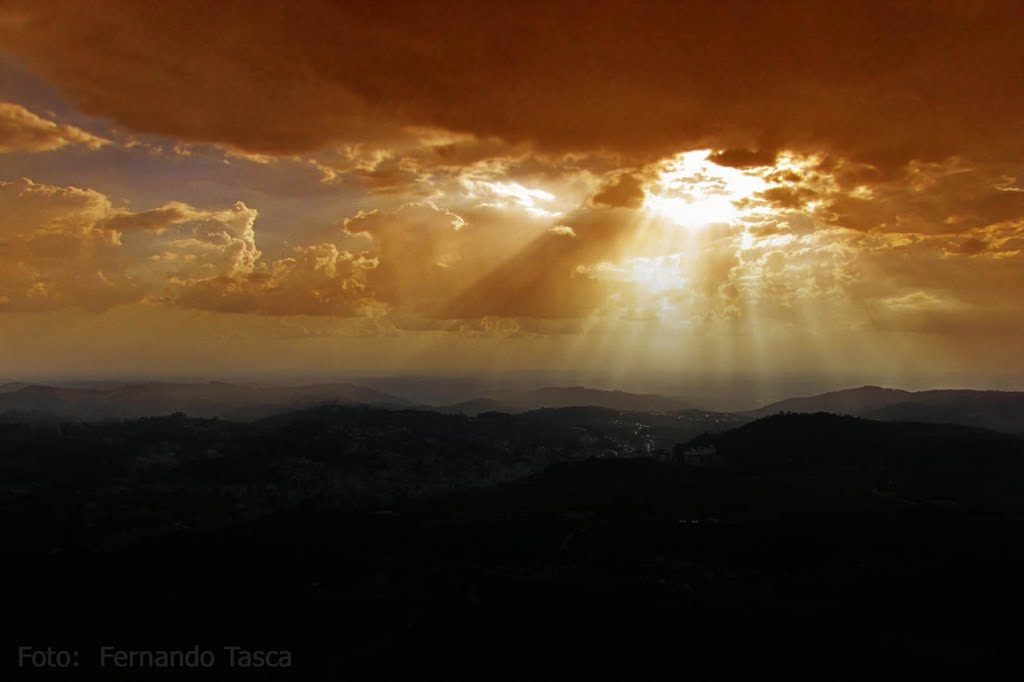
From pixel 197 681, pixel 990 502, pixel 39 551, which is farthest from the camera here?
pixel 990 502

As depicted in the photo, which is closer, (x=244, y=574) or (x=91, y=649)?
(x=91, y=649)

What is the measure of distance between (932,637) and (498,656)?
6593 cm

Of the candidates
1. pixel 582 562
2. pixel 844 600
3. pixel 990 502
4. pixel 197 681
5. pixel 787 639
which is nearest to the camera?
pixel 197 681

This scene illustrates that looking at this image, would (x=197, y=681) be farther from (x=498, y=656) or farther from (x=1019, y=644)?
(x=1019, y=644)

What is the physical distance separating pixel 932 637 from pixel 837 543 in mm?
46716

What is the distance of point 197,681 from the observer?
86.2 meters

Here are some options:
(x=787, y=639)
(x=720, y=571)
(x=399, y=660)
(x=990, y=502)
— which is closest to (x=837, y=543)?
(x=720, y=571)

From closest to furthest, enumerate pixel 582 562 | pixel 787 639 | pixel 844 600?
pixel 787 639
pixel 844 600
pixel 582 562

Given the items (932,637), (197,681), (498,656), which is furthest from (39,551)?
(932,637)

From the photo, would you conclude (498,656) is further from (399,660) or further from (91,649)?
(91,649)

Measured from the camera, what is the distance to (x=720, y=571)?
128 m

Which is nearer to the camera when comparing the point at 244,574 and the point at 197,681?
the point at 197,681

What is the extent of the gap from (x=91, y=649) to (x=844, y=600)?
12552 cm

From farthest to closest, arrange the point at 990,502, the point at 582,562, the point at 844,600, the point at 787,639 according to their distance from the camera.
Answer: the point at 990,502, the point at 582,562, the point at 844,600, the point at 787,639
